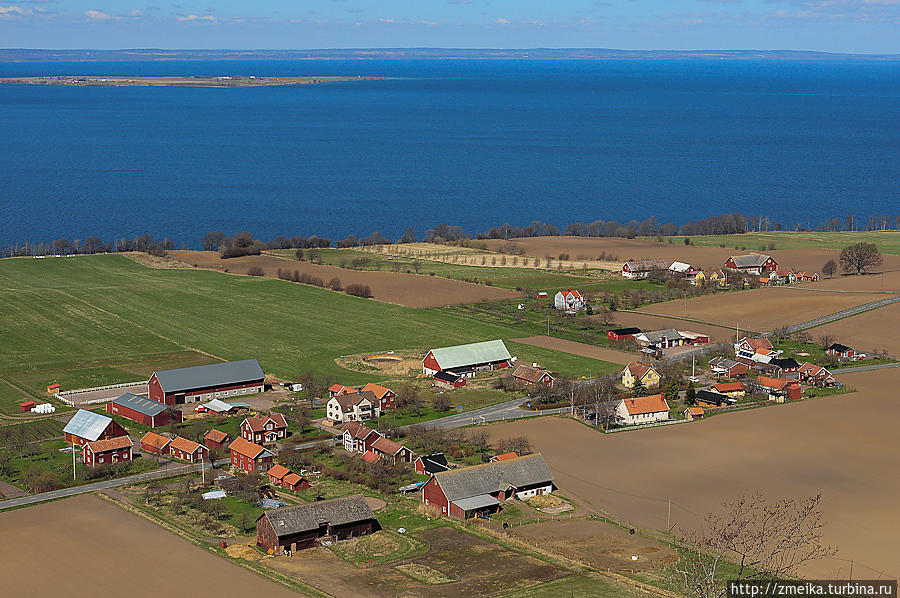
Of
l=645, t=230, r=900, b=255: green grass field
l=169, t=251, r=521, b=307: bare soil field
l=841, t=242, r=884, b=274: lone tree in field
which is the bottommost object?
l=169, t=251, r=521, b=307: bare soil field

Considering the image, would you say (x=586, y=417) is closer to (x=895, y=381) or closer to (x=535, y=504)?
(x=535, y=504)

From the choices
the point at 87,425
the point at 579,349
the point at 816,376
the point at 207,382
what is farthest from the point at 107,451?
the point at 816,376

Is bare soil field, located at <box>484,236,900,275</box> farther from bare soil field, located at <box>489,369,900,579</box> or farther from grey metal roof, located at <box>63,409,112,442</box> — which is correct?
grey metal roof, located at <box>63,409,112,442</box>

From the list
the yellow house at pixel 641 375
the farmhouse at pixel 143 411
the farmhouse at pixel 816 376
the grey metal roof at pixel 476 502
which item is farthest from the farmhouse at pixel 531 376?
the farmhouse at pixel 143 411

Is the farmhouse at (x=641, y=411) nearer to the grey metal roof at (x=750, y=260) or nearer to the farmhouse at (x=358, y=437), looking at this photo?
the farmhouse at (x=358, y=437)

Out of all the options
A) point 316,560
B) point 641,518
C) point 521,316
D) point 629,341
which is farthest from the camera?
point 521,316

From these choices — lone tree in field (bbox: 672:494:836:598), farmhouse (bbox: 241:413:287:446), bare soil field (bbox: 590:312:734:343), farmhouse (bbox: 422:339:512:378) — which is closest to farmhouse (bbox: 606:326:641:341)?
bare soil field (bbox: 590:312:734:343)

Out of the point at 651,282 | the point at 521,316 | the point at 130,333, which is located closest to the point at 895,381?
the point at 521,316
